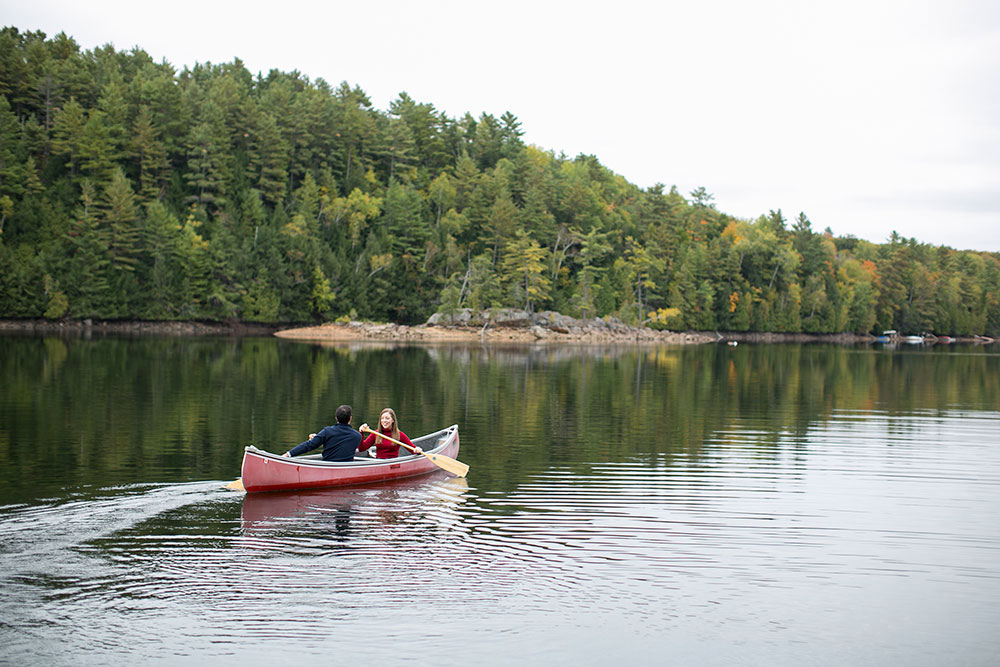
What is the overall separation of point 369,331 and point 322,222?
23730 mm

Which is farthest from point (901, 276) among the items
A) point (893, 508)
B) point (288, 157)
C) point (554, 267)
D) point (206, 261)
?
point (893, 508)

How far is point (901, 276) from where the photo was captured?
147000 millimetres

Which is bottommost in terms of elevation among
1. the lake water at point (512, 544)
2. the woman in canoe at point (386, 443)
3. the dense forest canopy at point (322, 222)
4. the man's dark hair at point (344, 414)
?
the lake water at point (512, 544)

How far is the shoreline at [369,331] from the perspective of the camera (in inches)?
3329

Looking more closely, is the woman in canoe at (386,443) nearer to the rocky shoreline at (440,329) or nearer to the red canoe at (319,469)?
the red canoe at (319,469)

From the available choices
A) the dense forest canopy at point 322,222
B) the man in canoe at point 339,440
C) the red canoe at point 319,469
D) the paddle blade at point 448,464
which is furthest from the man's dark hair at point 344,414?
the dense forest canopy at point 322,222

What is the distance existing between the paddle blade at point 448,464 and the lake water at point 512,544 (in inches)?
14.7

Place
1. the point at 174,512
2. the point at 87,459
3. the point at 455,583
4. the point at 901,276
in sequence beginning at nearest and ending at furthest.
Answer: the point at 455,583, the point at 174,512, the point at 87,459, the point at 901,276

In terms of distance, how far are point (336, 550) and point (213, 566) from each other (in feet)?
5.66

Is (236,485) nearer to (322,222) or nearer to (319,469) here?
(319,469)

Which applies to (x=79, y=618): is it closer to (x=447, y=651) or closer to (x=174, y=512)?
(x=447, y=651)

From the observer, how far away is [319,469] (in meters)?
15.6

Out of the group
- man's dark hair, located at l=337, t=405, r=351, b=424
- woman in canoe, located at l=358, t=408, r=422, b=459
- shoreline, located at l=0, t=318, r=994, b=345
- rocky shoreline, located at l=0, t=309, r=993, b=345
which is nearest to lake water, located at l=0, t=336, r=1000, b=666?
woman in canoe, located at l=358, t=408, r=422, b=459

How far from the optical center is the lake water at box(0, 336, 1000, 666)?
28.6 feet
